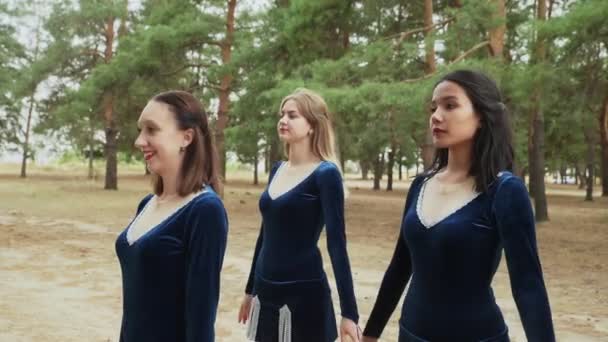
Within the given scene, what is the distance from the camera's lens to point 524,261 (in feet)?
5.62

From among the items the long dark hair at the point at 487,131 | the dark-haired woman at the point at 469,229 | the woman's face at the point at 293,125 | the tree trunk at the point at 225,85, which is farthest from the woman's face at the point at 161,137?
the tree trunk at the point at 225,85

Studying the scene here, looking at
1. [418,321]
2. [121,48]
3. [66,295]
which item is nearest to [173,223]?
[418,321]

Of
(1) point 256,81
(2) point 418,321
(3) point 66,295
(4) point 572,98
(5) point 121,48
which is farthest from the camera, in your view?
(5) point 121,48

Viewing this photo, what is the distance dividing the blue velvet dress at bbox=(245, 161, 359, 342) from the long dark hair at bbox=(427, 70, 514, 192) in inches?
45.4

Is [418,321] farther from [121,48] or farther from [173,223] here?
[121,48]

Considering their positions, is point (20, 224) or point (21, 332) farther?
point (20, 224)

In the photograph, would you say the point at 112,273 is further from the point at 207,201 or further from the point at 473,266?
the point at 473,266

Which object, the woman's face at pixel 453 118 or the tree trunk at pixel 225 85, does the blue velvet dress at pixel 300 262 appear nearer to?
the woman's face at pixel 453 118

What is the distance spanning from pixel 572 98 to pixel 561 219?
21.5 feet

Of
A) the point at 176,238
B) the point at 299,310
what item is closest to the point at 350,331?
the point at 299,310

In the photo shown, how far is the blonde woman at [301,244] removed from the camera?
2988mm

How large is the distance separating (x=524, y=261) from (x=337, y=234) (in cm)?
133

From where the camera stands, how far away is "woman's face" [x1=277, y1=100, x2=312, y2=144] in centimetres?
339

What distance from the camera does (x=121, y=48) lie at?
65.5ft
